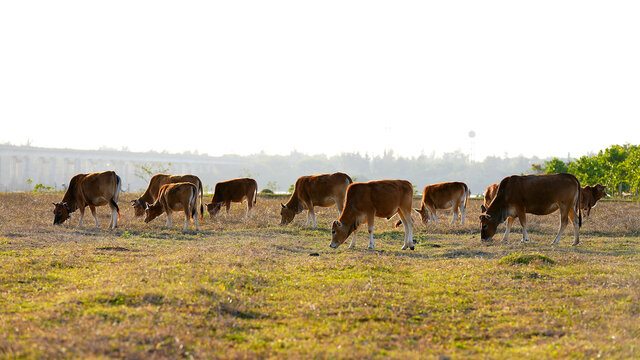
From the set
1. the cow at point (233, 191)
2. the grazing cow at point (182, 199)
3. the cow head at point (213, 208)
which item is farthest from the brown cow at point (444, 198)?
the grazing cow at point (182, 199)

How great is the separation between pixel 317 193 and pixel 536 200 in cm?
817

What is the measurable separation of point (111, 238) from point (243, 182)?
388 inches

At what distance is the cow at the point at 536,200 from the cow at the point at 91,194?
13336 mm

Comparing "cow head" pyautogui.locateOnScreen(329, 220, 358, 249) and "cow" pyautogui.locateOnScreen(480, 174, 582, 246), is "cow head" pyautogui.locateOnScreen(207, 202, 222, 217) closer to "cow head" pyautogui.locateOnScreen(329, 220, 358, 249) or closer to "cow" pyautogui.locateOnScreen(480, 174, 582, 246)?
"cow head" pyautogui.locateOnScreen(329, 220, 358, 249)

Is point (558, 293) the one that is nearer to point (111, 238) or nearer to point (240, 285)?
point (240, 285)

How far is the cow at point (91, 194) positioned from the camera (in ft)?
72.7

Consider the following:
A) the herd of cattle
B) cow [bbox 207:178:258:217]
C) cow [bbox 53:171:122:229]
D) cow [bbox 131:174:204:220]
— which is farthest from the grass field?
cow [bbox 207:178:258:217]

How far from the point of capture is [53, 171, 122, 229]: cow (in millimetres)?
22172

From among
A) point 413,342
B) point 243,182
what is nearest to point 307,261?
point 413,342

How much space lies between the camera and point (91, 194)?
22.4 m

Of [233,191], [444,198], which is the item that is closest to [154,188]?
[233,191]

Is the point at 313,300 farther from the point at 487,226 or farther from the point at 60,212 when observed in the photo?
the point at 60,212

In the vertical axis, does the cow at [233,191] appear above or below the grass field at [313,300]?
above

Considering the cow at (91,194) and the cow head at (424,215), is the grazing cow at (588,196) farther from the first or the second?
the cow at (91,194)
